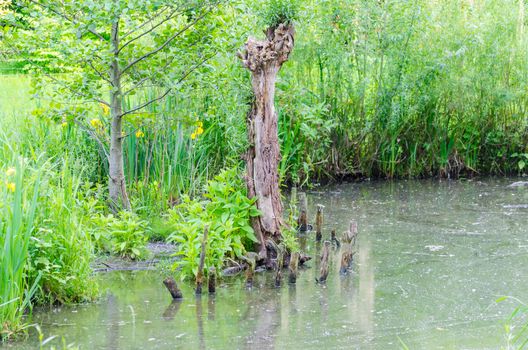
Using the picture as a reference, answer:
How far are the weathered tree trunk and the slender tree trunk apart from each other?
1.43 meters

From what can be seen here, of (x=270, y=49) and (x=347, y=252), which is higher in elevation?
(x=270, y=49)

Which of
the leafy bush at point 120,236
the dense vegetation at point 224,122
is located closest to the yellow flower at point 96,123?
the dense vegetation at point 224,122

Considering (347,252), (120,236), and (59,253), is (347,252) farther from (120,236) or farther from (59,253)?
(59,253)

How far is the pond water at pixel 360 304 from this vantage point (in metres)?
5.78

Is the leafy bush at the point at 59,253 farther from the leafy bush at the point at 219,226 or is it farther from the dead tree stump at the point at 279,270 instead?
the dead tree stump at the point at 279,270

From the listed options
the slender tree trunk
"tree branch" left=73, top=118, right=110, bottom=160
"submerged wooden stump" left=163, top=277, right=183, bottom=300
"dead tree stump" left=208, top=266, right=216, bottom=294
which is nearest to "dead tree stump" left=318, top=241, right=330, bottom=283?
"dead tree stump" left=208, top=266, right=216, bottom=294

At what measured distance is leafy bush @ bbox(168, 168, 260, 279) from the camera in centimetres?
716

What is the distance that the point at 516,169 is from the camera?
12969 millimetres

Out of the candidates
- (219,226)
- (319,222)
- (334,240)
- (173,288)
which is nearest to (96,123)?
(219,226)

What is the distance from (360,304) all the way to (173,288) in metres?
1.46

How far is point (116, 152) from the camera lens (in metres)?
8.38

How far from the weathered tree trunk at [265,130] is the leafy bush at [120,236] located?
1088mm

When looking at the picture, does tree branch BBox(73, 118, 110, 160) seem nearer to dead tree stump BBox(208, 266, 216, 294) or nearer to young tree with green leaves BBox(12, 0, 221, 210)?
young tree with green leaves BBox(12, 0, 221, 210)

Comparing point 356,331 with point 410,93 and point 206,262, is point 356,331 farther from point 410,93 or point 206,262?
point 410,93
